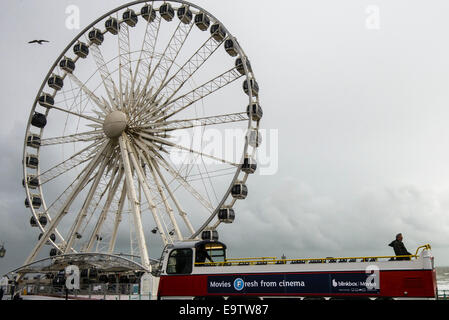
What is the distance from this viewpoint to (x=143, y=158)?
35875 millimetres

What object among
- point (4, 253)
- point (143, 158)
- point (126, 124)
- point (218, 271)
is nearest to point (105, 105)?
point (126, 124)

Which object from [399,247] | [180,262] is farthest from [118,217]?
[399,247]

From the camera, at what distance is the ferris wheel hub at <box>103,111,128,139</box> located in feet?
120

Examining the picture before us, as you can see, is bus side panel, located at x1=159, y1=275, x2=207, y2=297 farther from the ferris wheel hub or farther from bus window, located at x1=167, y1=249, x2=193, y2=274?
the ferris wheel hub

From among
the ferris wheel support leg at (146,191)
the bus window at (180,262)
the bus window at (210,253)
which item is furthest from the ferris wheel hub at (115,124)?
the bus window at (210,253)

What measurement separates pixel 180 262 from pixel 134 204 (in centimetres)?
1420

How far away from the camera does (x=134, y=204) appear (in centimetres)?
3362

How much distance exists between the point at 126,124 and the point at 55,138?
9.22 metres

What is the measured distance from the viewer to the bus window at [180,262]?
2002 centimetres

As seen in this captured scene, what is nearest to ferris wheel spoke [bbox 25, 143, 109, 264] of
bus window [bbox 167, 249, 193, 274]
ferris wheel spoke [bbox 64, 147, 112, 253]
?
ferris wheel spoke [bbox 64, 147, 112, 253]

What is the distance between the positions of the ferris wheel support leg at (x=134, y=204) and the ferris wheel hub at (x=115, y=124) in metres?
0.51

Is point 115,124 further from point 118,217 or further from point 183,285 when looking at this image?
point 183,285

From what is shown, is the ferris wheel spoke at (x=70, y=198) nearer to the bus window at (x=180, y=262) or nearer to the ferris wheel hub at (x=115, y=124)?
the ferris wheel hub at (x=115, y=124)
